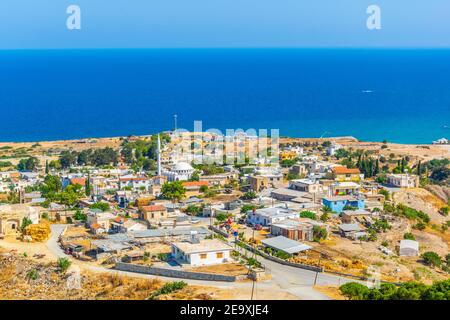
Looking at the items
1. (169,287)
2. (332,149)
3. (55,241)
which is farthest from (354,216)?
(332,149)

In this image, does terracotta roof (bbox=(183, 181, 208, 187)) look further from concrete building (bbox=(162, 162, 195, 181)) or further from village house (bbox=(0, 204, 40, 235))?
village house (bbox=(0, 204, 40, 235))

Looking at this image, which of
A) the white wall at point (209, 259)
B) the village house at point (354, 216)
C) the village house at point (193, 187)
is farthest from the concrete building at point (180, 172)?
the white wall at point (209, 259)

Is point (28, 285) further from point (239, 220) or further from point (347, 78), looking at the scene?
point (347, 78)

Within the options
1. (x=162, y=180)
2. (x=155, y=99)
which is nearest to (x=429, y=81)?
(x=155, y=99)

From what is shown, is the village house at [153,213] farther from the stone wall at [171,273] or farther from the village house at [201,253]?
the stone wall at [171,273]

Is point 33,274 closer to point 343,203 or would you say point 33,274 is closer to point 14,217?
point 14,217
